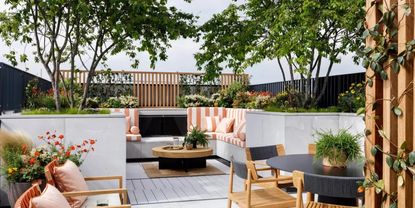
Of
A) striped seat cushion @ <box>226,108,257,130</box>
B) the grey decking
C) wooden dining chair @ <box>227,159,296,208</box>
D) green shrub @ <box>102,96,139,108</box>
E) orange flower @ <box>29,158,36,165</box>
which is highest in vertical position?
green shrub @ <box>102,96,139,108</box>

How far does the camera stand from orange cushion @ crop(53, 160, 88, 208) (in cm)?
344

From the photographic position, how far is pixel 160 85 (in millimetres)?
13680

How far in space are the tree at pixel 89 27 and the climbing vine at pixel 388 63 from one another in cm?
441

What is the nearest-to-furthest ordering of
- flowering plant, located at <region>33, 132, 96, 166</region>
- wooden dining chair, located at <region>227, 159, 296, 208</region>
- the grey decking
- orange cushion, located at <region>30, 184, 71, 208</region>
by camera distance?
orange cushion, located at <region>30, 184, 71, 208</region> → wooden dining chair, located at <region>227, 159, 296, 208</region> → flowering plant, located at <region>33, 132, 96, 166</region> → the grey decking

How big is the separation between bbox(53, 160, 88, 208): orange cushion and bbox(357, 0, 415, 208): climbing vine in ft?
8.85

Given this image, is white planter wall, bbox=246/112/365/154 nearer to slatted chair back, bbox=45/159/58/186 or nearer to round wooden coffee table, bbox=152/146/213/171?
round wooden coffee table, bbox=152/146/213/171

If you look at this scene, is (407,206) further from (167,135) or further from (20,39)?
(167,135)

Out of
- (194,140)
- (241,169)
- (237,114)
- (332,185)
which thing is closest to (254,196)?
(241,169)

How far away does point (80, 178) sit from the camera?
3666 mm

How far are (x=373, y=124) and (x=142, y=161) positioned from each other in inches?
308

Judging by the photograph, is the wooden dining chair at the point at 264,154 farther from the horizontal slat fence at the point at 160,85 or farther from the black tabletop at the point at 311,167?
the horizontal slat fence at the point at 160,85

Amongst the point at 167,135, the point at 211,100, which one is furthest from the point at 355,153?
the point at 211,100

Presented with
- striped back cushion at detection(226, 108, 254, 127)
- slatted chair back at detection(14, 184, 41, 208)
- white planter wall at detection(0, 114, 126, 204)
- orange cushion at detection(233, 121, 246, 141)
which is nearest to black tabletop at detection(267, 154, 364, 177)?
slatted chair back at detection(14, 184, 41, 208)

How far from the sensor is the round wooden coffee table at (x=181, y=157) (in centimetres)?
712
